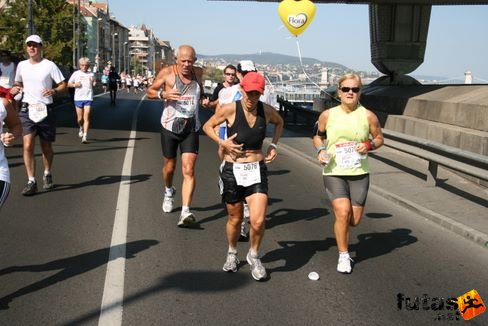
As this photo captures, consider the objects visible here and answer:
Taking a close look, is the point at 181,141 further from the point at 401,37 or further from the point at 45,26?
the point at 45,26

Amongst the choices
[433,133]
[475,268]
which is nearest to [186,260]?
[475,268]

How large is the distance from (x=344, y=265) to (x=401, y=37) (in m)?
21.2

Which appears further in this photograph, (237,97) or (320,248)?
(237,97)

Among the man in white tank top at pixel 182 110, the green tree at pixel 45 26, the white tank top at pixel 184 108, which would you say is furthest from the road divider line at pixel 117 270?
the green tree at pixel 45 26

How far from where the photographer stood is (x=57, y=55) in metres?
72.6

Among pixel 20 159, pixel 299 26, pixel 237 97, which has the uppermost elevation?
pixel 299 26

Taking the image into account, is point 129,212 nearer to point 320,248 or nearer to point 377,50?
point 320,248

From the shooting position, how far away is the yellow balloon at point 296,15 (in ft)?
57.7

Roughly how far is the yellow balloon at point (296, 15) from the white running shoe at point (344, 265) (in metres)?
13.2

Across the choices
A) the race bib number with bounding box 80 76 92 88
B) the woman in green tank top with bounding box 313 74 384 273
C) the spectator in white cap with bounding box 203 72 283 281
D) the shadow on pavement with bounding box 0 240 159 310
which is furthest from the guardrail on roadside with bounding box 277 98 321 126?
the spectator in white cap with bounding box 203 72 283 281

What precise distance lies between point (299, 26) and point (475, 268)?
13.1 metres

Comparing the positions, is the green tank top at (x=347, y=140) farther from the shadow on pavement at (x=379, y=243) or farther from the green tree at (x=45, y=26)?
the green tree at (x=45, y=26)

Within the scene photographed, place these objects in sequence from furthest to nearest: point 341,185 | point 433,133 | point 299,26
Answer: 1. point 299,26
2. point 433,133
3. point 341,185

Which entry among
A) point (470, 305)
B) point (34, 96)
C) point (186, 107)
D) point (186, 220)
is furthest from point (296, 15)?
point (470, 305)
